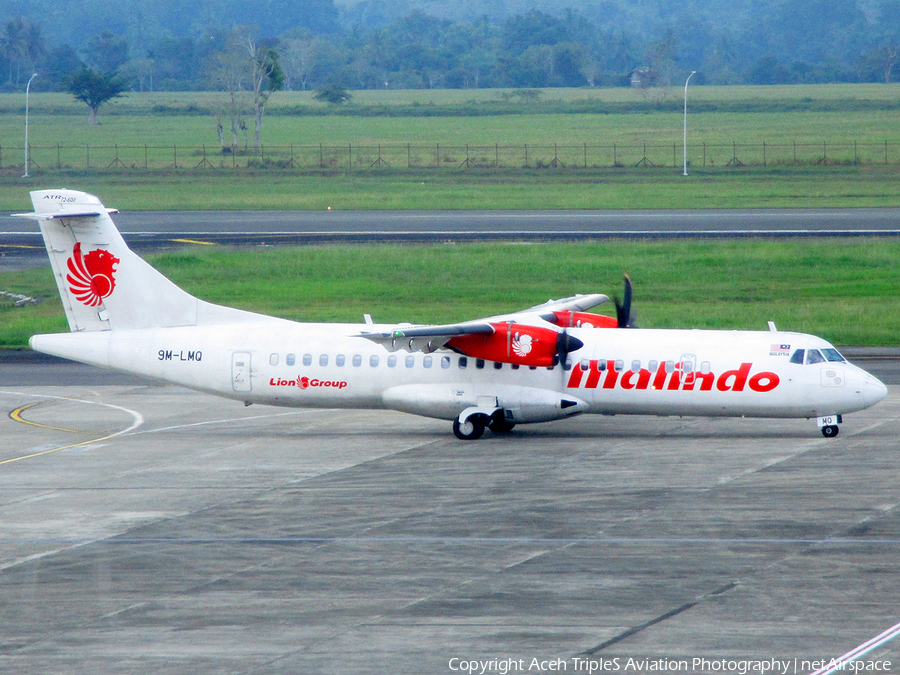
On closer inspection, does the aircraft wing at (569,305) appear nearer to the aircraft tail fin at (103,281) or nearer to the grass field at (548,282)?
the aircraft tail fin at (103,281)

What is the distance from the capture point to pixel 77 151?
105m

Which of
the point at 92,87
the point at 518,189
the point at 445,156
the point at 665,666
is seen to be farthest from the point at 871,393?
the point at 92,87

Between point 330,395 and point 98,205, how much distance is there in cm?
735

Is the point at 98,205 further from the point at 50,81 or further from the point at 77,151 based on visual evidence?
the point at 50,81

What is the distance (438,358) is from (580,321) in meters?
4.07

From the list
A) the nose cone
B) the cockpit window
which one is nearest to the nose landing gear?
the nose cone

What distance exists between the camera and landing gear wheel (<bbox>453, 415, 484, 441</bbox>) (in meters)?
25.7

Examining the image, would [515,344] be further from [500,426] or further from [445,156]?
[445,156]

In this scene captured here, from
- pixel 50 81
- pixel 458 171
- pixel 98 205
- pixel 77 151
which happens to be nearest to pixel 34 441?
pixel 98 205

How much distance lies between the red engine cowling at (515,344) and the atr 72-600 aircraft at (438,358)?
3cm

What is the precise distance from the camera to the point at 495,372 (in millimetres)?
25859

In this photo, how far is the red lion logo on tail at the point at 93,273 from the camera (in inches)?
1059

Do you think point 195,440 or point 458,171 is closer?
point 195,440

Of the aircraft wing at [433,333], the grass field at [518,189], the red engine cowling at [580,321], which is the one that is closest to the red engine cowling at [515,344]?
the aircraft wing at [433,333]
